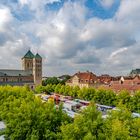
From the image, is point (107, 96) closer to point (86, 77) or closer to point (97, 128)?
point (97, 128)

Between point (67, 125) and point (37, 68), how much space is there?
4571 inches

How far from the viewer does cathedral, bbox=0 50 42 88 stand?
12825cm

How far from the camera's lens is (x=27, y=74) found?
135500mm

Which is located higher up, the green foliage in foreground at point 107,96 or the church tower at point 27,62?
the church tower at point 27,62

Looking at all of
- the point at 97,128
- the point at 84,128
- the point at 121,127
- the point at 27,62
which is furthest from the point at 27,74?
the point at 121,127

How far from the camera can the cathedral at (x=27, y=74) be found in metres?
128

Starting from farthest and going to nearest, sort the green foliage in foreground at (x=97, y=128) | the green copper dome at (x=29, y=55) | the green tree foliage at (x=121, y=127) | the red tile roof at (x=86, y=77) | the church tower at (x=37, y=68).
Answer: the green copper dome at (x=29, y=55)
the church tower at (x=37, y=68)
the red tile roof at (x=86, y=77)
the green foliage in foreground at (x=97, y=128)
the green tree foliage at (x=121, y=127)

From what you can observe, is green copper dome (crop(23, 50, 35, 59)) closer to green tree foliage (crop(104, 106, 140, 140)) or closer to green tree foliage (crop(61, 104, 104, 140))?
green tree foliage (crop(104, 106, 140, 140))

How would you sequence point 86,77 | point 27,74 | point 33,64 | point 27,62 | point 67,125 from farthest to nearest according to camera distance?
point 27,62, point 33,64, point 27,74, point 86,77, point 67,125

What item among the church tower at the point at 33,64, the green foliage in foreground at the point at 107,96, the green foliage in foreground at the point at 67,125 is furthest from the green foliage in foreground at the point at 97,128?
the church tower at the point at 33,64

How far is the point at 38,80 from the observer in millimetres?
134750

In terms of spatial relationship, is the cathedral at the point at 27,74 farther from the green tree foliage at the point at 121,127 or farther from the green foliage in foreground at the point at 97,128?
the green foliage in foreground at the point at 97,128

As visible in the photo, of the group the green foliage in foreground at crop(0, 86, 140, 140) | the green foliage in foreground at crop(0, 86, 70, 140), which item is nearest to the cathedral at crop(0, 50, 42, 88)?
the green foliage in foreground at crop(0, 86, 70, 140)

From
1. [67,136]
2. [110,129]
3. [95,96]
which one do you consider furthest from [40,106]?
[95,96]
